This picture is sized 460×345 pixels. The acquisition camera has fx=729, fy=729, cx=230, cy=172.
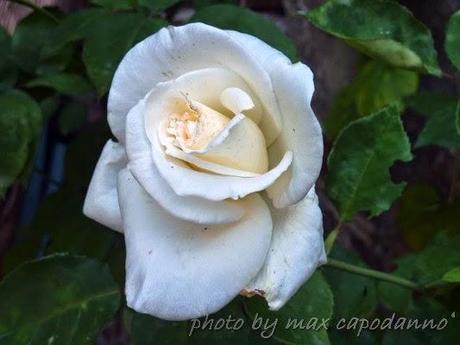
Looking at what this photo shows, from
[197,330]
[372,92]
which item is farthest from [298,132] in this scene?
[372,92]

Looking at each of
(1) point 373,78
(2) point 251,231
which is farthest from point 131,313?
(1) point 373,78

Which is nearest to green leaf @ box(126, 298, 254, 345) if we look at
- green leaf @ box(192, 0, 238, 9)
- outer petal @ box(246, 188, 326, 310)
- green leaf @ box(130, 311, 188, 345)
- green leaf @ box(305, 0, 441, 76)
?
green leaf @ box(130, 311, 188, 345)

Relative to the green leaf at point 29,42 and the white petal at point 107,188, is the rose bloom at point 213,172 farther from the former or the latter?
the green leaf at point 29,42

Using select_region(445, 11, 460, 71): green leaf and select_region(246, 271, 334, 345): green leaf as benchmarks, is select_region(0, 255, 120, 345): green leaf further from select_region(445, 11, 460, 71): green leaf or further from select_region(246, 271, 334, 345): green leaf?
select_region(445, 11, 460, 71): green leaf

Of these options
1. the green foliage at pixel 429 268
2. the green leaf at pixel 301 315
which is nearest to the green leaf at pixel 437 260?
the green foliage at pixel 429 268

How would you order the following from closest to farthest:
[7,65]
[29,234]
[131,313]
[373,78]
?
[131,313] → [7,65] → [29,234] → [373,78]

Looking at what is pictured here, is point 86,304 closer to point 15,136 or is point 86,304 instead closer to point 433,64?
point 15,136
